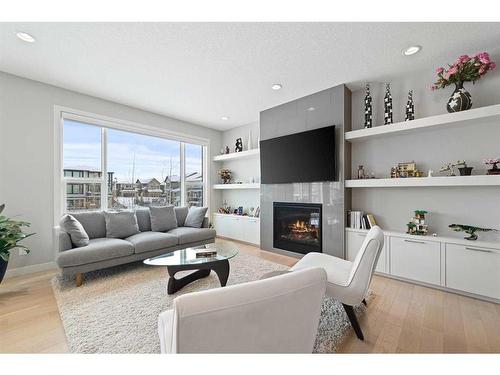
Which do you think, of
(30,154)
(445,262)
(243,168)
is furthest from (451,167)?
(30,154)

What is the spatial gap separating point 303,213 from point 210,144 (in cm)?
295

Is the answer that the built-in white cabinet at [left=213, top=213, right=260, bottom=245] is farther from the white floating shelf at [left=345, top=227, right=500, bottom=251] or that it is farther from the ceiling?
the ceiling

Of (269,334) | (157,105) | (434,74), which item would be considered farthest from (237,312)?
(157,105)

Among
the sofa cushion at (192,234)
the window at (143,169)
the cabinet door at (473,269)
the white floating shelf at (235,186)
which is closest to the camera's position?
the cabinet door at (473,269)

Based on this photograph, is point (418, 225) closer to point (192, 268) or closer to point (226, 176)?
point (192, 268)

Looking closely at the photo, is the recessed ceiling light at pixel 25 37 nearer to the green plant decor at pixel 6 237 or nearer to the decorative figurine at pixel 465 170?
the green plant decor at pixel 6 237

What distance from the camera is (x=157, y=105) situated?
389 cm

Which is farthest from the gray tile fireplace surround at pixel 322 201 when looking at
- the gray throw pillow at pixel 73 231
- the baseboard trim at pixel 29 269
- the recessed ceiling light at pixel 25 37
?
the recessed ceiling light at pixel 25 37

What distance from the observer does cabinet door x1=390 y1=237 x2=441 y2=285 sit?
244cm

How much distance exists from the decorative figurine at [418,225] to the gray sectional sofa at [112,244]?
2.91 m

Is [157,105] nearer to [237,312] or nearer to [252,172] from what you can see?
[252,172]

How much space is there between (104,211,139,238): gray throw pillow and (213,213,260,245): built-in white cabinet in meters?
2.01

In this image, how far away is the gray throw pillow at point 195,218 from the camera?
13.0 feet

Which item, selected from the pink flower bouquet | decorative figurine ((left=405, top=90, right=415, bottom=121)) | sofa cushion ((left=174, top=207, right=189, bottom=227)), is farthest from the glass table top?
the pink flower bouquet
